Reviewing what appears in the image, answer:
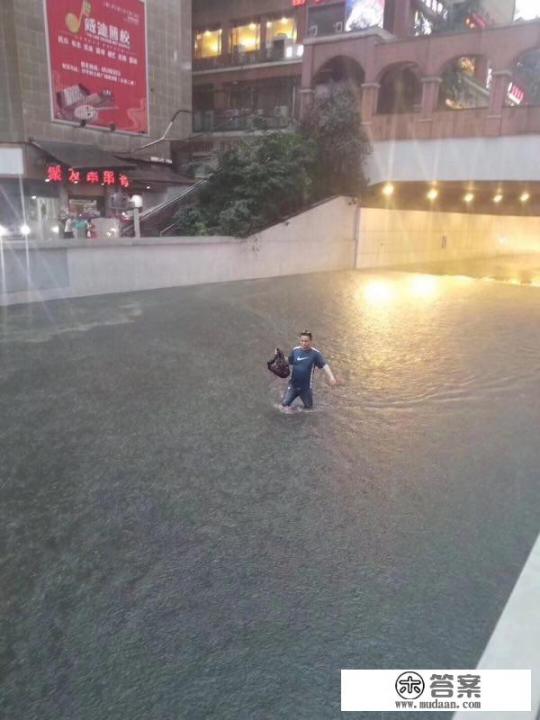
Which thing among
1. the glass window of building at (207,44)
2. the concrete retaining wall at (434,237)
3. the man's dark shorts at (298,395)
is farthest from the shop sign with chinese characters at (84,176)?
the glass window of building at (207,44)

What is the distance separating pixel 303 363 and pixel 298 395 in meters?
0.63

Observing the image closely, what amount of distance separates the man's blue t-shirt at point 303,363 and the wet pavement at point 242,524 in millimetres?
668

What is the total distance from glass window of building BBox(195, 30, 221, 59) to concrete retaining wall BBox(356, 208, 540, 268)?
21410 millimetres

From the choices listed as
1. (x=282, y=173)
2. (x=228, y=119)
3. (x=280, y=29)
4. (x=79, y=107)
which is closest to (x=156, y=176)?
(x=79, y=107)

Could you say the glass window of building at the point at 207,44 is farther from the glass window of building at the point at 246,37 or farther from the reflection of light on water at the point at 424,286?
the reflection of light on water at the point at 424,286

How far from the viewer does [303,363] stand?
324 inches

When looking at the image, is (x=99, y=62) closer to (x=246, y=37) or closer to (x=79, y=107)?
(x=79, y=107)

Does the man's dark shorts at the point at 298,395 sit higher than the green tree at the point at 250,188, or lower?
lower

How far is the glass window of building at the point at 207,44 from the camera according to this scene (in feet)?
136

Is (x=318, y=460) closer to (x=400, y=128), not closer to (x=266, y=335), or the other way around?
(x=266, y=335)

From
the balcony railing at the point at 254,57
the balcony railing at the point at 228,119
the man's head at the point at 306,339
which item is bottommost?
the man's head at the point at 306,339

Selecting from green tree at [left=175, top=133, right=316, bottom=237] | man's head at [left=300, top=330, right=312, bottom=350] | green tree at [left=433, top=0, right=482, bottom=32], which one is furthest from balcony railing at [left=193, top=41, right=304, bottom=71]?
man's head at [left=300, top=330, right=312, bottom=350]

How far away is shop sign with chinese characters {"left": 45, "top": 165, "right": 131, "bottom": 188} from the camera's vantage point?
78.1 ft

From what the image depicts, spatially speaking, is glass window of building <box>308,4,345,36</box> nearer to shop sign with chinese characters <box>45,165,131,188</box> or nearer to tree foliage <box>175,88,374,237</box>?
tree foliage <box>175,88,374,237</box>
